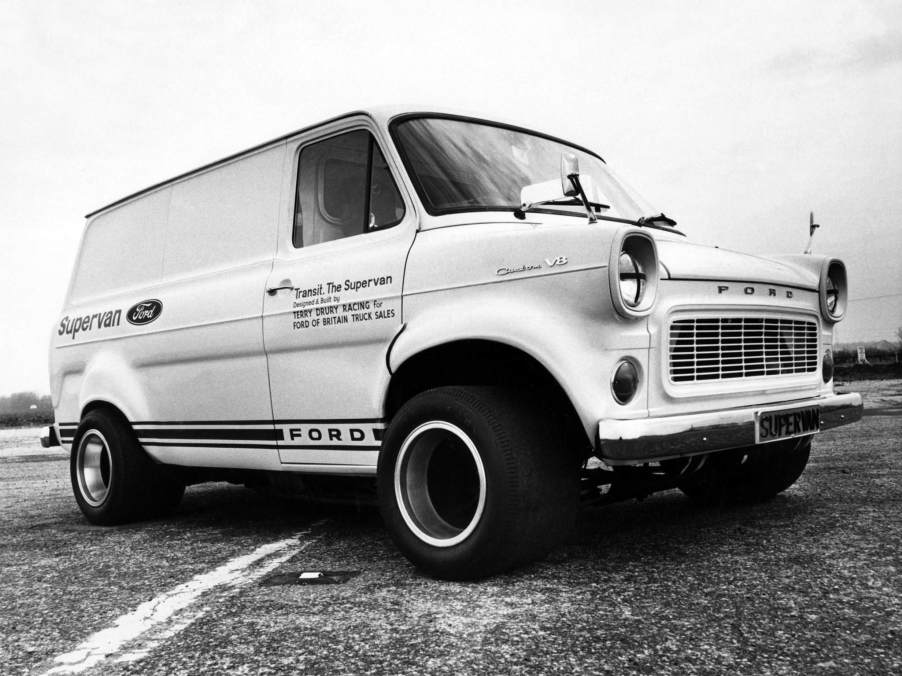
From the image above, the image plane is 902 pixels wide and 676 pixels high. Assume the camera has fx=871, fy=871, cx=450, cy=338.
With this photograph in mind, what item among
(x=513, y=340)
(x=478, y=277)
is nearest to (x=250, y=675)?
(x=513, y=340)

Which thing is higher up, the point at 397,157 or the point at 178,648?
the point at 397,157

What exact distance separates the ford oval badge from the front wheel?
7.16 ft

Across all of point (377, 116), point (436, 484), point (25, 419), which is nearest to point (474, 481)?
point (436, 484)

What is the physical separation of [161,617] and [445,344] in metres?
1.44

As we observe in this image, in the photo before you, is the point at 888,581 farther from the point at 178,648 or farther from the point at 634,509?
the point at 178,648

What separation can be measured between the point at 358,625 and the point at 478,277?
1.38 meters

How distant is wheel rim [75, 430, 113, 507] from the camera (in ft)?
17.9

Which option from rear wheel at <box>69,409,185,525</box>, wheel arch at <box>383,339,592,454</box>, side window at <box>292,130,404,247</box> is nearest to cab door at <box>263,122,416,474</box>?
side window at <box>292,130,404,247</box>

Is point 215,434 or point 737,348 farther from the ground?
point 737,348

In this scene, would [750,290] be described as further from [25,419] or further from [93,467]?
[25,419]

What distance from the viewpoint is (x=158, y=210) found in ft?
18.0

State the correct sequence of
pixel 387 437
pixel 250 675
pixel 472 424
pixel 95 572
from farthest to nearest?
pixel 95 572
pixel 387 437
pixel 472 424
pixel 250 675

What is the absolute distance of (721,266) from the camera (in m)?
3.50

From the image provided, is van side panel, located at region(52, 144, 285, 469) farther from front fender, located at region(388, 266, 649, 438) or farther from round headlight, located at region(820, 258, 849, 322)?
round headlight, located at region(820, 258, 849, 322)
